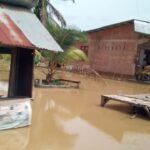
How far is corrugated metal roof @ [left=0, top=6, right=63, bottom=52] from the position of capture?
30.5 ft

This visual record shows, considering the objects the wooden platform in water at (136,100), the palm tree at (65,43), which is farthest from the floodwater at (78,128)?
the palm tree at (65,43)

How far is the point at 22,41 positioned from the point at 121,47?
19686 millimetres

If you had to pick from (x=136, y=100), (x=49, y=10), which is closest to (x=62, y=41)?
(x=49, y=10)

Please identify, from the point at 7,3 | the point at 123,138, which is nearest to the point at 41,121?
the point at 123,138

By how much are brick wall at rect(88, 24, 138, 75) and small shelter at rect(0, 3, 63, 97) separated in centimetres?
1718

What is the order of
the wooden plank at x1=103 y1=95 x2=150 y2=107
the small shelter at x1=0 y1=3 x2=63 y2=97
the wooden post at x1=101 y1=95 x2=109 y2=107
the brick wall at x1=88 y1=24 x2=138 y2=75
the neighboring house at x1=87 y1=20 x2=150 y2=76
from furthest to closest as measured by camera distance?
the brick wall at x1=88 y1=24 x2=138 y2=75
the neighboring house at x1=87 y1=20 x2=150 y2=76
the wooden post at x1=101 y1=95 x2=109 y2=107
the wooden plank at x1=103 y1=95 x2=150 y2=107
the small shelter at x1=0 y1=3 x2=63 y2=97

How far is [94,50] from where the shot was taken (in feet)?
104

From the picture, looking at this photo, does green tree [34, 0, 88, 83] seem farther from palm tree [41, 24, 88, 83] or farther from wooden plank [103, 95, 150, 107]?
wooden plank [103, 95, 150, 107]

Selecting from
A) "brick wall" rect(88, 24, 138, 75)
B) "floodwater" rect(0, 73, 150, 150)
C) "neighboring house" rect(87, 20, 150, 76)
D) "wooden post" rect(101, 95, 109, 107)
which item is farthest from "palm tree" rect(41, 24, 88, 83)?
"brick wall" rect(88, 24, 138, 75)

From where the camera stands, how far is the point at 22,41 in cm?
939

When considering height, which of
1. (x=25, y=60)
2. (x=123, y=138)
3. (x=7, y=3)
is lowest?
(x=123, y=138)

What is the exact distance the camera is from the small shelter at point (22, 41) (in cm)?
959

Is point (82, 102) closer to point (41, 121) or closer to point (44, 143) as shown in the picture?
point (41, 121)

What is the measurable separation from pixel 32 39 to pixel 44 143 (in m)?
2.69
